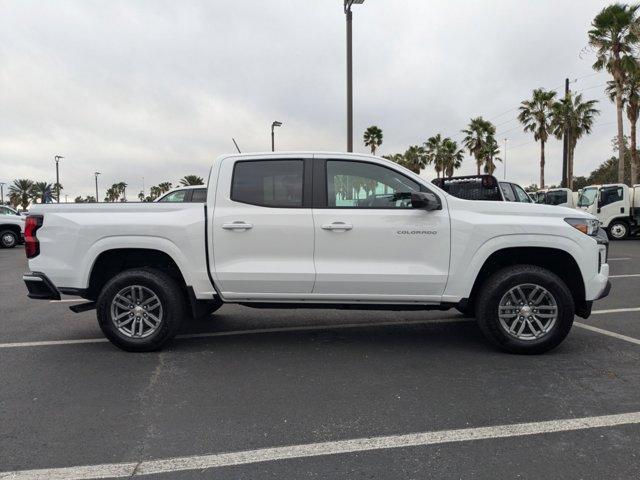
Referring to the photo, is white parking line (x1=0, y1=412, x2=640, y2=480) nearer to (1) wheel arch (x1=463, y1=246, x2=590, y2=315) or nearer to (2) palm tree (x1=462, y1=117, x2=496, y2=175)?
(1) wheel arch (x1=463, y1=246, x2=590, y2=315)

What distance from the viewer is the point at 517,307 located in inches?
189

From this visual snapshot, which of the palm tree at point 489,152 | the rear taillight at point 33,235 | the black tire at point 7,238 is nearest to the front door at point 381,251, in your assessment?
the rear taillight at point 33,235

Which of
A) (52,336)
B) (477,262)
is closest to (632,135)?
(477,262)

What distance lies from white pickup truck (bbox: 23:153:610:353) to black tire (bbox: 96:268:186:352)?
0.04 feet

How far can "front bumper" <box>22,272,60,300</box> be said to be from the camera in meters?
5.02

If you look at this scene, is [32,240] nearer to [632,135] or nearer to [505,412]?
[505,412]

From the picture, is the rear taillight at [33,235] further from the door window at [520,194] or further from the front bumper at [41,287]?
the door window at [520,194]

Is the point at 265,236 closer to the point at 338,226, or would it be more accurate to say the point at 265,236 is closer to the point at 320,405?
the point at 338,226

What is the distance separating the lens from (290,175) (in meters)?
5.00

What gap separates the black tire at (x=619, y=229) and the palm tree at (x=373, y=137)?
3717cm

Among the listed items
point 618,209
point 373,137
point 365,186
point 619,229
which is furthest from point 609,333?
point 373,137

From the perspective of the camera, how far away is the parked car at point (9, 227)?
19891mm

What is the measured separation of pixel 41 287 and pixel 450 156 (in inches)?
2283

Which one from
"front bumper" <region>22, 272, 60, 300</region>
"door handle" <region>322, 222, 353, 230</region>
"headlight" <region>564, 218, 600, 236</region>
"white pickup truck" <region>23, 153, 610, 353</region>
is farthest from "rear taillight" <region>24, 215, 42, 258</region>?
"headlight" <region>564, 218, 600, 236</region>
